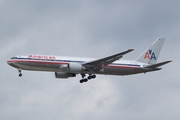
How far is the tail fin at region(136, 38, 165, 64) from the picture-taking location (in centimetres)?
7943

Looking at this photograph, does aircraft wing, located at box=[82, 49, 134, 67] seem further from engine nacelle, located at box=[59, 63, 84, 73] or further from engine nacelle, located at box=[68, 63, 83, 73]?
engine nacelle, located at box=[59, 63, 84, 73]

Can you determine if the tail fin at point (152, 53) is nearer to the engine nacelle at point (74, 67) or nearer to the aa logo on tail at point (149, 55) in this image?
the aa logo on tail at point (149, 55)

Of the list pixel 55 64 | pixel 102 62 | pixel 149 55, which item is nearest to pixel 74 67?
pixel 55 64

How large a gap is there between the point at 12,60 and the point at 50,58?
20.5 ft

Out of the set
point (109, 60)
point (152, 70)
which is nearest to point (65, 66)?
point (109, 60)

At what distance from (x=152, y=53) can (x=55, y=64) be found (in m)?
19.3

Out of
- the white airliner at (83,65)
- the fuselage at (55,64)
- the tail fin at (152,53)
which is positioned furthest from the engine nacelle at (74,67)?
the tail fin at (152,53)

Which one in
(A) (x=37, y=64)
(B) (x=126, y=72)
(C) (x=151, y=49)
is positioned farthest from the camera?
(C) (x=151, y=49)

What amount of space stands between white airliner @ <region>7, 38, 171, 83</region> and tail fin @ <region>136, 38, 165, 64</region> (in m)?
0.19

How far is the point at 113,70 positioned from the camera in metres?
74.9

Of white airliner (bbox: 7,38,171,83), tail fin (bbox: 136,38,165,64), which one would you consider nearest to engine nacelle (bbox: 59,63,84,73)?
white airliner (bbox: 7,38,171,83)

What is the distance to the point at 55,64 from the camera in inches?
2822

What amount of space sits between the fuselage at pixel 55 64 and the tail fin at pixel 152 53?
3665 mm

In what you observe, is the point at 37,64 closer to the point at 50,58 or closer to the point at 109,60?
the point at 50,58
